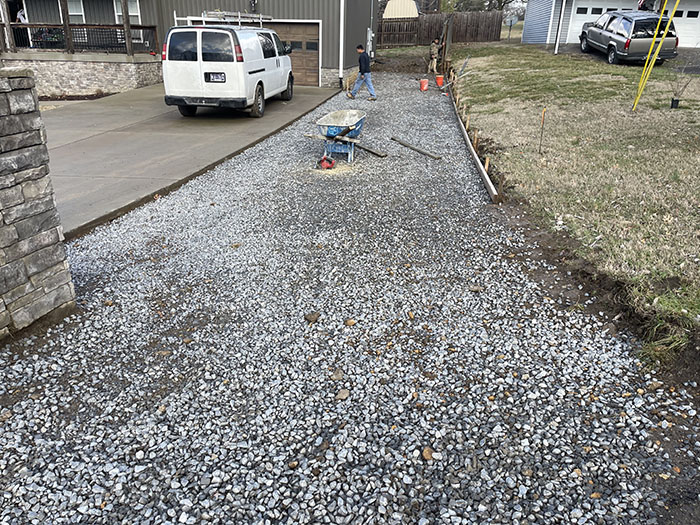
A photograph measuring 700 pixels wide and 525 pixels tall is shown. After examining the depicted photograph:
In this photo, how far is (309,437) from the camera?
3010 mm

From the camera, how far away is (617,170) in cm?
785

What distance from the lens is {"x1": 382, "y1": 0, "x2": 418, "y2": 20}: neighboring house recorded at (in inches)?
1513

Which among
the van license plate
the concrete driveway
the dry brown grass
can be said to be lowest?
the concrete driveway

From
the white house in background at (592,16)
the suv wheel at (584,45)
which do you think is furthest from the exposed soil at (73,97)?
the suv wheel at (584,45)

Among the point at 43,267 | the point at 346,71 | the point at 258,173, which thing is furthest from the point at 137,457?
the point at 346,71

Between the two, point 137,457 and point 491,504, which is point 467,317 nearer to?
point 491,504

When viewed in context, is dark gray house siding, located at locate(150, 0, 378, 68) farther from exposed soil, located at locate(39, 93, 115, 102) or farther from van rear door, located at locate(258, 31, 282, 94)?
van rear door, located at locate(258, 31, 282, 94)

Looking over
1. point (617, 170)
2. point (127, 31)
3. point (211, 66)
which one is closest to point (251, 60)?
point (211, 66)

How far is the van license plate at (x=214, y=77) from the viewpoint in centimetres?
1135

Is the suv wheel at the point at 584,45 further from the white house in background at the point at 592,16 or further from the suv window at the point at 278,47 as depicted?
the suv window at the point at 278,47

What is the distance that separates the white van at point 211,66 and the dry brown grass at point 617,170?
18.2 ft

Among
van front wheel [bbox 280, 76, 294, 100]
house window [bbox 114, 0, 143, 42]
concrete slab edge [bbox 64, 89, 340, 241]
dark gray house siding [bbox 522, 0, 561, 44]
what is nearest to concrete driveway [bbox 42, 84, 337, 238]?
concrete slab edge [bbox 64, 89, 340, 241]

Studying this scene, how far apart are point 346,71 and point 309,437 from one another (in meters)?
18.2

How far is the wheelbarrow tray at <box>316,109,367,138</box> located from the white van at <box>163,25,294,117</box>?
125 inches
